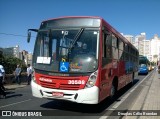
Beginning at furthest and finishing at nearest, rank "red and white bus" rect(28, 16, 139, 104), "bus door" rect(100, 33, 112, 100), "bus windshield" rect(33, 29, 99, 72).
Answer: "bus door" rect(100, 33, 112, 100) → "bus windshield" rect(33, 29, 99, 72) → "red and white bus" rect(28, 16, 139, 104)

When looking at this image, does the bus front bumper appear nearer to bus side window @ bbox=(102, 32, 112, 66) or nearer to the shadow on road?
the shadow on road

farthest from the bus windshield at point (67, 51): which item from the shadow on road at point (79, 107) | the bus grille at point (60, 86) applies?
the shadow on road at point (79, 107)

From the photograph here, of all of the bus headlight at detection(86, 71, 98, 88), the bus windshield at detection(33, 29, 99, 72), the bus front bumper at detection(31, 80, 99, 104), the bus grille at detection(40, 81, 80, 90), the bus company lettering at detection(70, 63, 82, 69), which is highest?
the bus windshield at detection(33, 29, 99, 72)

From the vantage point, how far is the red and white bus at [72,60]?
27.1ft

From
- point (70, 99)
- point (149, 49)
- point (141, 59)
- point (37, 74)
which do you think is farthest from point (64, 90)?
point (149, 49)

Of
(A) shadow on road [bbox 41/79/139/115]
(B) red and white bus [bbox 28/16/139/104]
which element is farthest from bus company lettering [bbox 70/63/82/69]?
(A) shadow on road [bbox 41/79/139/115]

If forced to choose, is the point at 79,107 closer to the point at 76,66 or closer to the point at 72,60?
the point at 76,66

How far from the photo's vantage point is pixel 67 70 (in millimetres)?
8406

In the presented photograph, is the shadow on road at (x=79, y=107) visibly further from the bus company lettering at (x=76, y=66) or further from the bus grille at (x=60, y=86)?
the bus company lettering at (x=76, y=66)

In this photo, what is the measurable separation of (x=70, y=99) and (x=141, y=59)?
38.3 m

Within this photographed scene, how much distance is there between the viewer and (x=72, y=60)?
8.43 metres

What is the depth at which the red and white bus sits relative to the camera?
27.1 ft

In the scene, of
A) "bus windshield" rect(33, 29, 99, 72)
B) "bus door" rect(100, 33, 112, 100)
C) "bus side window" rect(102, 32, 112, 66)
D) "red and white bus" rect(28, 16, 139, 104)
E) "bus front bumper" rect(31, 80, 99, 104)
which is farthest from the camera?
"bus side window" rect(102, 32, 112, 66)

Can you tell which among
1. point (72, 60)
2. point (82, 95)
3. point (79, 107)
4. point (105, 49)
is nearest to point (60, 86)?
point (82, 95)
